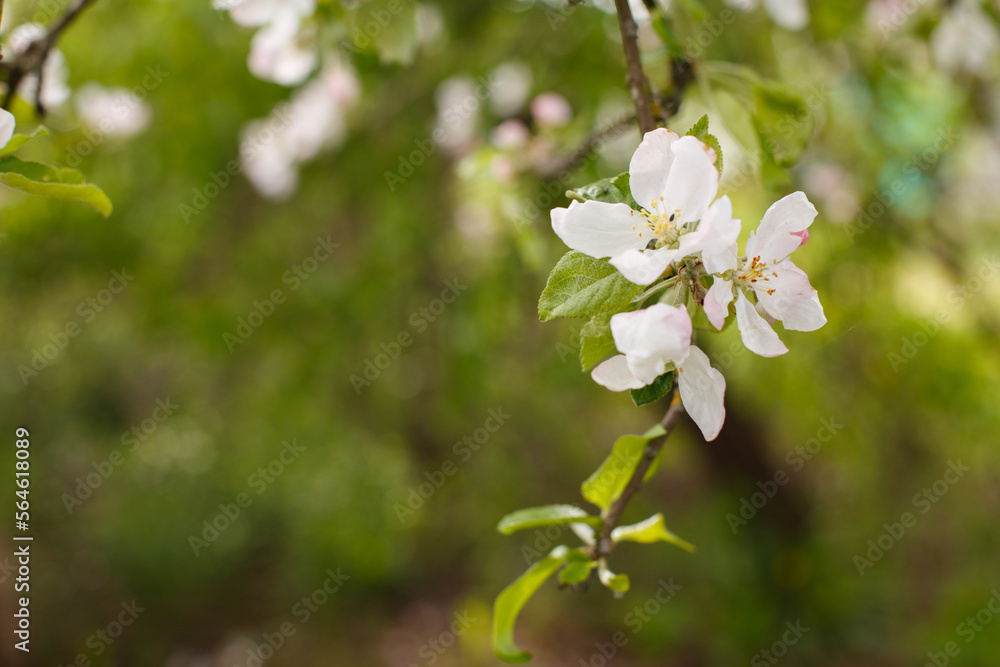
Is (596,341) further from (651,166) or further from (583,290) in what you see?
(651,166)

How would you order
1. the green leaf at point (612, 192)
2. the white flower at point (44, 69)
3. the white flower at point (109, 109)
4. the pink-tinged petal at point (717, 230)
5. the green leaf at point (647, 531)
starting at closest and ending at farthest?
1. the pink-tinged petal at point (717, 230)
2. the green leaf at point (612, 192)
3. the green leaf at point (647, 531)
4. the white flower at point (44, 69)
5. the white flower at point (109, 109)

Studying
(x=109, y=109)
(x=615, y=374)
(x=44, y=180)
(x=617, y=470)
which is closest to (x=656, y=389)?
(x=615, y=374)

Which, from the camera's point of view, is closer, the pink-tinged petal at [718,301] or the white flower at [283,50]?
the pink-tinged petal at [718,301]

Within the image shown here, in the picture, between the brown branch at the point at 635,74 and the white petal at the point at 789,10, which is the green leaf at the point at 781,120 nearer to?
the brown branch at the point at 635,74

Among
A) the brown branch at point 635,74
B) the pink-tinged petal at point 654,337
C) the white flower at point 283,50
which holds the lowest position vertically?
the pink-tinged petal at point 654,337

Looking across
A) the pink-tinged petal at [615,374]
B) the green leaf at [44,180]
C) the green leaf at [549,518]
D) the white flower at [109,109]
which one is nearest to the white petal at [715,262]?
the pink-tinged petal at [615,374]

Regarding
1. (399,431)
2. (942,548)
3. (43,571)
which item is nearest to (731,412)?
(942,548)

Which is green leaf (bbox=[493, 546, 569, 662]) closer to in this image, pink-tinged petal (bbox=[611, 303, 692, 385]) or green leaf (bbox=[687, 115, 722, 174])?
pink-tinged petal (bbox=[611, 303, 692, 385])
